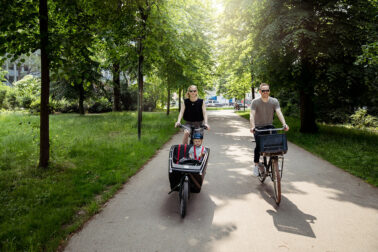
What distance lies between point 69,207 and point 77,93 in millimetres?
18034

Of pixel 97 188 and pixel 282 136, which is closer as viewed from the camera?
pixel 282 136

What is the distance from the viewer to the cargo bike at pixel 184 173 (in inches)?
148

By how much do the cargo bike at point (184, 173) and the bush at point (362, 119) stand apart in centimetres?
1614

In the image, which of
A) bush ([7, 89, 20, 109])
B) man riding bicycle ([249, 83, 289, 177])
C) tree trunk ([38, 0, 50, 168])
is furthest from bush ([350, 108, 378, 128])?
bush ([7, 89, 20, 109])

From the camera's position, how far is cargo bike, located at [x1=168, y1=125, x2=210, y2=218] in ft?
12.3

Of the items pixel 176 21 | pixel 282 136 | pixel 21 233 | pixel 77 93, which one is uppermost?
pixel 176 21

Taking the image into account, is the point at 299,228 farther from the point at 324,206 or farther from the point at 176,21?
the point at 176,21

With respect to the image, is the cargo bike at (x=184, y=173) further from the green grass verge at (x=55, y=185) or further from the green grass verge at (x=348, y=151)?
the green grass verge at (x=348, y=151)

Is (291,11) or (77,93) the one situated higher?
(291,11)

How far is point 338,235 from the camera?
3189mm

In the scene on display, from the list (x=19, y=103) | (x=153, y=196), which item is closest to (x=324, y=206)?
(x=153, y=196)

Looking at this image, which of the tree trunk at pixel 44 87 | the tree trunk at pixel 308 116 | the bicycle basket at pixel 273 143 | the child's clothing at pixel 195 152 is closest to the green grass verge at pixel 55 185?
the tree trunk at pixel 44 87

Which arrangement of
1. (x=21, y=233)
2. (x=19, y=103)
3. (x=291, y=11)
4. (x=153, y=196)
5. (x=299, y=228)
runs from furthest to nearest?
(x=19, y=103), (x=291, y=11), (x=153, y=196), (x=299, y=228), (x=21, y=233)

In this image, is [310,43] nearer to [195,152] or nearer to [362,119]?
[195,152]
